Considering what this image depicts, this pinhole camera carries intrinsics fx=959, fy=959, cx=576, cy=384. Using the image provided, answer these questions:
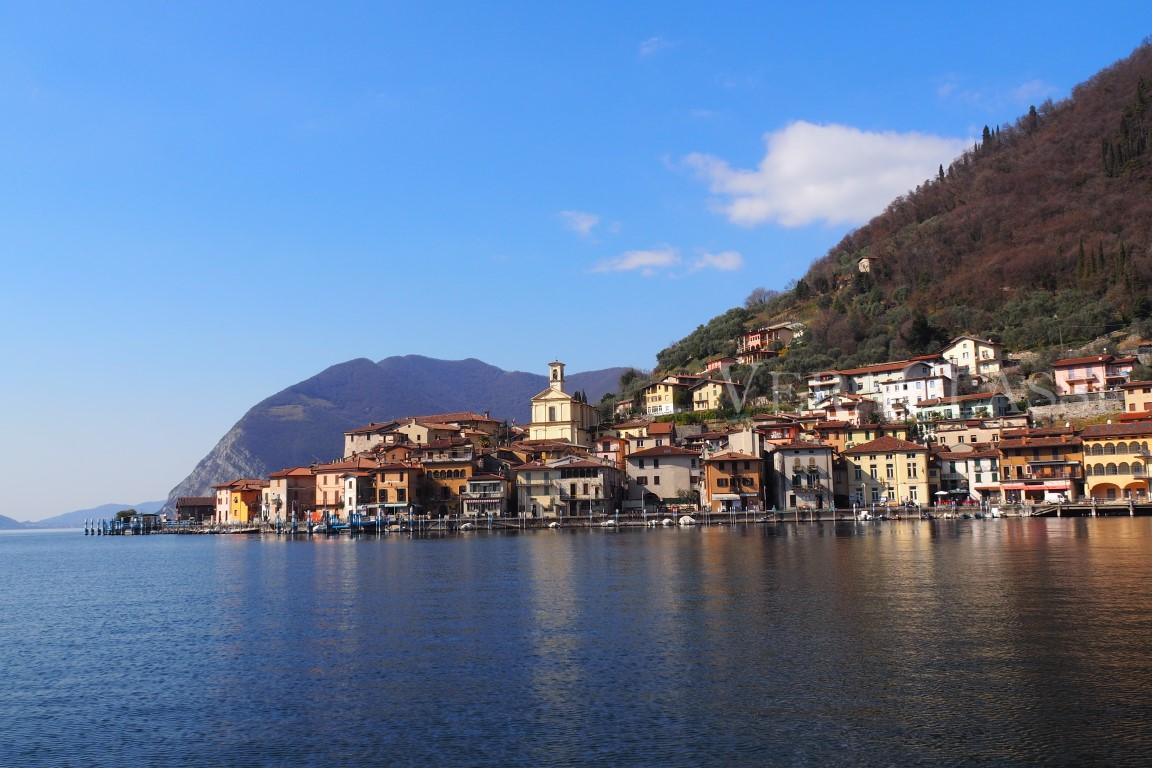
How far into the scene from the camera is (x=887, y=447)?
91688mm

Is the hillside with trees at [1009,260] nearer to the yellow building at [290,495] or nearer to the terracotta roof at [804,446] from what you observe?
the terracotta roof at [804,446]

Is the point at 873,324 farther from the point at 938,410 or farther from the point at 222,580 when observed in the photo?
the point at 222,580

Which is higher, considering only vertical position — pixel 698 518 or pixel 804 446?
pixel 804 446

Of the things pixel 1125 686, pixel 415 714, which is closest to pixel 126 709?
pixel 415 714

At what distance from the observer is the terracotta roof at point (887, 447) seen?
9038cm

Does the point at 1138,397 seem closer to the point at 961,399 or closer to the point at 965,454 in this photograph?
the point at 961,399

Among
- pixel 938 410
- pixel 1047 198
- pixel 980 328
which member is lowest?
pixel 938 410

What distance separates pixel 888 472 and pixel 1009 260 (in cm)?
7117

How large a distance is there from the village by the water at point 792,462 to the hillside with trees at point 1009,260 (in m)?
13.1

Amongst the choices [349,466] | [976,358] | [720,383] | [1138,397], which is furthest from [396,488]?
[1138,397]

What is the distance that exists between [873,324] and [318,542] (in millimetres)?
88230

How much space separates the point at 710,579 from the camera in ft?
139

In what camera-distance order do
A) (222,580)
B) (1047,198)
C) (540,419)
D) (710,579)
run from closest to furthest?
(710,579) → (222,580) → (540,419) → (1047,198)

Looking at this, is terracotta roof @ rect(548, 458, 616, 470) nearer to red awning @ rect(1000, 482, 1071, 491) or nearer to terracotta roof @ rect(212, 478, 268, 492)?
red awning @ rect(1000, 482, 1071, 491)
